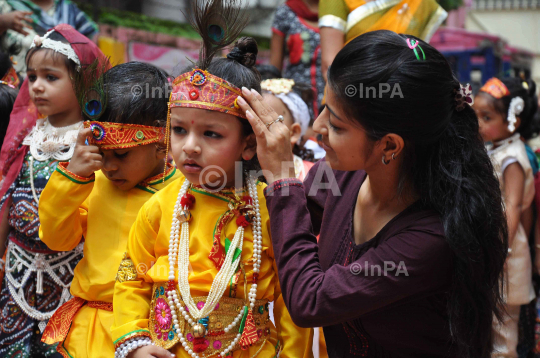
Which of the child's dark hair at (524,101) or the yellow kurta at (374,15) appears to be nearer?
the yellow kurta at (374,15)

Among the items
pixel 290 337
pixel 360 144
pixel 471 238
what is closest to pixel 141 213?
pixel 290 337

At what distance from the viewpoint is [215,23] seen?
190cm

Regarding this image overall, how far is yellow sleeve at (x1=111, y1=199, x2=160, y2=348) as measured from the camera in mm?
1896

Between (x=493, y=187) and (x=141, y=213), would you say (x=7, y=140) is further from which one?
(x=493, y=187)

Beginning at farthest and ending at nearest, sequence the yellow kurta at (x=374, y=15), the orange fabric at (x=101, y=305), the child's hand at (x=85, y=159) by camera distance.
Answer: the yellow kurta at (x=374, y=15), the orange fabric at (x=101, y=305), the child's hand at (x=85, y=159)

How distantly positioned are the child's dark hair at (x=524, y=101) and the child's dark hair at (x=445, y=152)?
8.65ft

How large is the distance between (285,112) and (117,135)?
146 centimetres

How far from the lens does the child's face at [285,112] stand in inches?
128

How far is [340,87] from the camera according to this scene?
1699mm

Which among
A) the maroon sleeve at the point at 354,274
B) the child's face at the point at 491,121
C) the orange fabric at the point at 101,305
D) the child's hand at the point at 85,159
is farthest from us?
the child's face at the point at 491,121

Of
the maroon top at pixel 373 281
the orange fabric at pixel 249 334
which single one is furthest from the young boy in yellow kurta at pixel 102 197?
the maroon top at pixel 373 281

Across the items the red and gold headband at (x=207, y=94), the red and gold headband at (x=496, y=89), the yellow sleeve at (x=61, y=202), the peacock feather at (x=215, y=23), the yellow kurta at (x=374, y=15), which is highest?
the yellow kurta at (x=374, y=15)

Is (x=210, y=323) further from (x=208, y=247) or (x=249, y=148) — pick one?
(x=249, y=148)

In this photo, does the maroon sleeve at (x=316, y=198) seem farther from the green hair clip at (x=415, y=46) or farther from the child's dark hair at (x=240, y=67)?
the green hair clip at (x=415, y=46)
